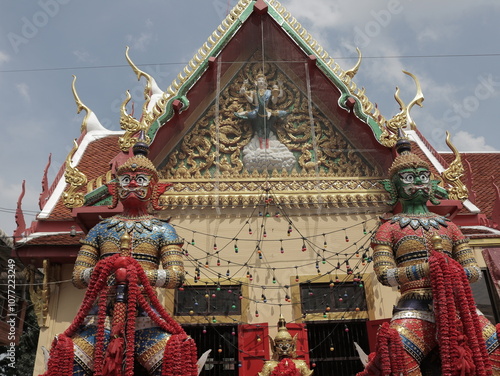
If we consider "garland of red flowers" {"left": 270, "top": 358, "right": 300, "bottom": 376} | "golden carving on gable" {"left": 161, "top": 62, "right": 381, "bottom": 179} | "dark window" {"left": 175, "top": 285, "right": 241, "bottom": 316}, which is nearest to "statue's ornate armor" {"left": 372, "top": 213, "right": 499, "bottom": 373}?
"garland of red flowers" {"left": 270, "top": 358, "right": 300, "bottom": 376}

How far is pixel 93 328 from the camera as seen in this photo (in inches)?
169

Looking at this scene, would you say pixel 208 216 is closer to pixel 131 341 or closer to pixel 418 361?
pixel 131 341

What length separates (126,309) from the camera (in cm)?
415

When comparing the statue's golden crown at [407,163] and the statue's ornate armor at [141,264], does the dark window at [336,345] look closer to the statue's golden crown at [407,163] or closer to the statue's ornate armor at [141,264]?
the statue's golden crown at [407,163]

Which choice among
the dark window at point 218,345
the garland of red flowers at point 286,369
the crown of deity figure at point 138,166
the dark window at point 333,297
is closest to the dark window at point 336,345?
the dark window at point 333,297

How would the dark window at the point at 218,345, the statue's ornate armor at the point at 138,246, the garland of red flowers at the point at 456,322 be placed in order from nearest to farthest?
the garland of red flowers at the point at 456,322 → the statue's ornate armor at the point at 138,246 → the dark window at the point at 218,345

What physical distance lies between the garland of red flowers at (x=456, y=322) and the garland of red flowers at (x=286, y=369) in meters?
1.48

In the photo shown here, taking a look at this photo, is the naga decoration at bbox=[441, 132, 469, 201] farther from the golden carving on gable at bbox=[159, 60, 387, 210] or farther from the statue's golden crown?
the statue's golden crown

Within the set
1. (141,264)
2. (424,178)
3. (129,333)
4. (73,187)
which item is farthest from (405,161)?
(73,187)

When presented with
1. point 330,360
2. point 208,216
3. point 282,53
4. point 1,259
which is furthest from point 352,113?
point 1,259

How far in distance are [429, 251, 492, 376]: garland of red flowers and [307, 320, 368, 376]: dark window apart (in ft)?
7.22

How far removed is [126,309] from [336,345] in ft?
10.5

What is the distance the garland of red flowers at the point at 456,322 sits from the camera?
12.7 feet

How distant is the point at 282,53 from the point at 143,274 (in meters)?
4.13
